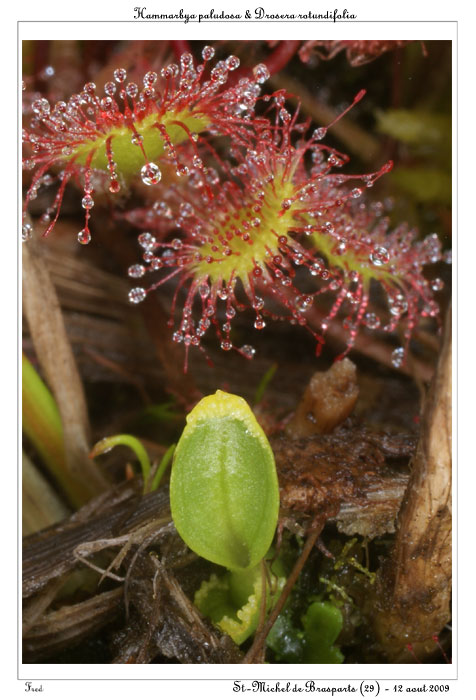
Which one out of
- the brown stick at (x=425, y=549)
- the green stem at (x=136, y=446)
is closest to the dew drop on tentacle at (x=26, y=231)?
the green stem at (x=136, y=446)

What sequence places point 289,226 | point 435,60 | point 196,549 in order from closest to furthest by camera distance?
point 196,549 → point 289,226 → point 435,60

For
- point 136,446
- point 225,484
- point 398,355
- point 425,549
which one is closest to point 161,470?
point 136,446

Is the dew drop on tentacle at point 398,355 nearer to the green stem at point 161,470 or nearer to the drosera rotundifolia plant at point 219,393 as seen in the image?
the drosera rotundifolia plant at point 219,393

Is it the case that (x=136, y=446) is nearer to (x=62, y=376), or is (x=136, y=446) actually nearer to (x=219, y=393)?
(x=62, y=376)

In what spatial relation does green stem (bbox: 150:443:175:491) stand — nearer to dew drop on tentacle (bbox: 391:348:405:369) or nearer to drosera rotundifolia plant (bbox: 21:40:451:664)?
drosera rotundifolia plant (bbox: 21:40:451:664)

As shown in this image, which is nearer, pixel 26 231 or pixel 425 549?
pixel 425 549

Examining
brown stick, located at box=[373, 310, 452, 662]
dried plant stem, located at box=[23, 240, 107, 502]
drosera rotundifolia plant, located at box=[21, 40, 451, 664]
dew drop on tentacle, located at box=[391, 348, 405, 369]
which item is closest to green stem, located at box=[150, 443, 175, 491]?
drosera rotundifolia plant, located at box=[21, 40, 451, 664]
